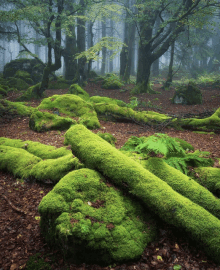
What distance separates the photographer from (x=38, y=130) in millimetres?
8172

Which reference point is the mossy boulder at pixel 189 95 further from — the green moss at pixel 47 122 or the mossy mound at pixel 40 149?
the mossy mound at pixel 40 149

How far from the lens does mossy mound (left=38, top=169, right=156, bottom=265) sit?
2.65m

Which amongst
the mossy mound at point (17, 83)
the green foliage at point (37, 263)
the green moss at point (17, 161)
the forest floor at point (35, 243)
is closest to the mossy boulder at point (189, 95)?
the forest floor at point (35, 243)

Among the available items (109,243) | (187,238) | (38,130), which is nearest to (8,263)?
(109,243)

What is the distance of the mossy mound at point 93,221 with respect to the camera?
2.65 m

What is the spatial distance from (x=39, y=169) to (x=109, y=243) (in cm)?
274

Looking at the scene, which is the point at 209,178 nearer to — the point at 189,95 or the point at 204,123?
the point at 204,123

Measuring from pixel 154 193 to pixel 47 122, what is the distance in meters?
6.53

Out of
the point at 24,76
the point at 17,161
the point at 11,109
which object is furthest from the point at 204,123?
the point at 24,76

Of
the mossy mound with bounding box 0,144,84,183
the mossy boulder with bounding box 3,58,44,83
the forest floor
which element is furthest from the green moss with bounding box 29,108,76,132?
the mossy boulder with bounding box 3,58,44,83

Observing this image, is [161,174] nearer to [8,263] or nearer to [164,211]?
[164,211]

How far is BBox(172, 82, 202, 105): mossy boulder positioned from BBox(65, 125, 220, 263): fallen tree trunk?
39.6 ft

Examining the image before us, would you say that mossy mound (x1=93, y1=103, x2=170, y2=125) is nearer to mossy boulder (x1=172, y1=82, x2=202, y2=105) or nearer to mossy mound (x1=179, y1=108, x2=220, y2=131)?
mossy mound (x1=179, y1=108, x2=220, y2=131)

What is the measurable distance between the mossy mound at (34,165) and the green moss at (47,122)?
7.78 feet
